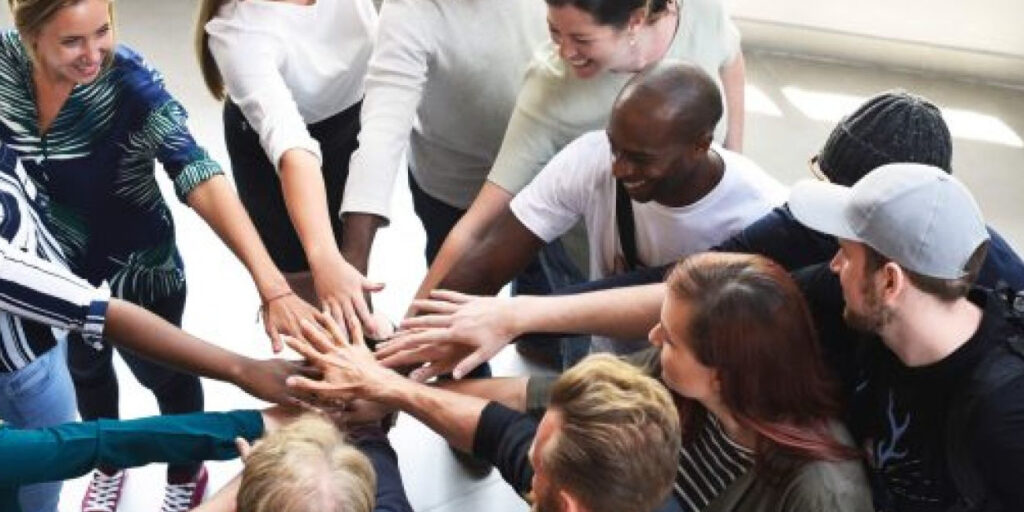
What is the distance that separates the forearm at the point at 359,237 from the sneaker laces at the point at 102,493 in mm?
1018

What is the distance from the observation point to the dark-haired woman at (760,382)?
5.49ft

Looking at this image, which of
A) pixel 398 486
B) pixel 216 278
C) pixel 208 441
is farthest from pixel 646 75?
pixel 216 278

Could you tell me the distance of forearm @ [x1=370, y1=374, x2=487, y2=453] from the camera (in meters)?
1.96

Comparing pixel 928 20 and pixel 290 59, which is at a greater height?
pixel 290 59

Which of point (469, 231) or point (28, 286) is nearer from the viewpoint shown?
point (28, 286)

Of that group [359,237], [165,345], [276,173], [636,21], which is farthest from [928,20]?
[165,345]

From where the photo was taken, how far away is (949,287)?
1685mm

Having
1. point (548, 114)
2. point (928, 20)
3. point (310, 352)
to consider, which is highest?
point (548, 114)

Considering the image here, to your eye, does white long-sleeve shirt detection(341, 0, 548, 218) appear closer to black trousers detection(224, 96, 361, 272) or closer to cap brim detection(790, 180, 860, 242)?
black trousers detection(224, 96, 361, 272)

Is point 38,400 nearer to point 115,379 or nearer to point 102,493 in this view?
point 115,379

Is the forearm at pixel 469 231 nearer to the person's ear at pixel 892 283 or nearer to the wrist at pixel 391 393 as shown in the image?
the wrist at pixel 391 393

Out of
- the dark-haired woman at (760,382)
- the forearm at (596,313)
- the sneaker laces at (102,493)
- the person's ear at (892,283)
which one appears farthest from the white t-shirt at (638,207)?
the sneaker laces at (102,493)

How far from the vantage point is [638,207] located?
7.08 ft

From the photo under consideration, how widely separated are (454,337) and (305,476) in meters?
0.65
